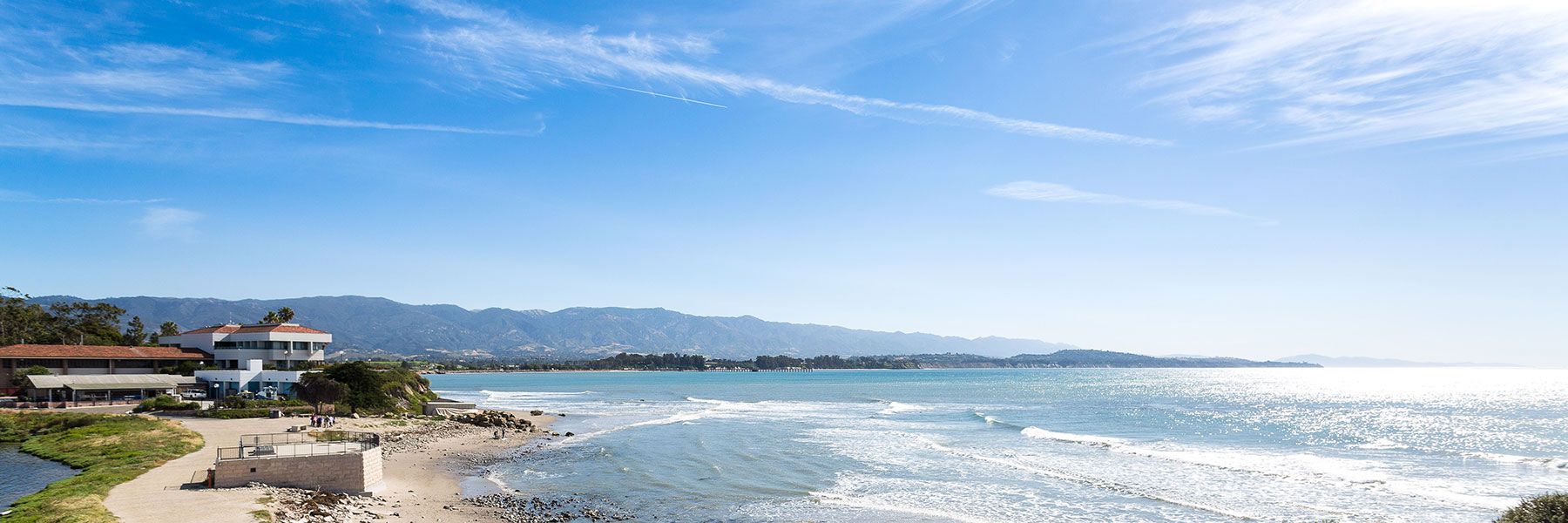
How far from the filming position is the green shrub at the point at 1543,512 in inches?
656

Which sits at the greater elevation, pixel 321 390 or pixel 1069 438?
pixel 321 390

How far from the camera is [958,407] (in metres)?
84.1

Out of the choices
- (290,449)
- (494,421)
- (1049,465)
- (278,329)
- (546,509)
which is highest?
(278,329)

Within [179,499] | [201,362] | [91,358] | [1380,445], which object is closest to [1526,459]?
[1380,445]

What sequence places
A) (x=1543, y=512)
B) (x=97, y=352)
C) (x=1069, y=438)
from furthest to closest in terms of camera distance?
(x=97, y=352)
(x=1069, y=438)
(x=1543, y=512)

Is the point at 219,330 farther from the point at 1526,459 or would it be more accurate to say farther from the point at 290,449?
the point at 1526,459

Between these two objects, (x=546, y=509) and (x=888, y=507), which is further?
(x=888, y=507)

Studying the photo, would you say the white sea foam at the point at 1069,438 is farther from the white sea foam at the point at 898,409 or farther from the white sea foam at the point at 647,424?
the white sea foam at the point at 647,424

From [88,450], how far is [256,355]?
31.3 m

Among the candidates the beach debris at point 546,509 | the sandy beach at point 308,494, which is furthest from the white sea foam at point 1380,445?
the sandy beach at point 308,494

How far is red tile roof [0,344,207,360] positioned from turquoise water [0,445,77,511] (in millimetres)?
27283

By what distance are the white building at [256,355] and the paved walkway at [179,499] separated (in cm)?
3232

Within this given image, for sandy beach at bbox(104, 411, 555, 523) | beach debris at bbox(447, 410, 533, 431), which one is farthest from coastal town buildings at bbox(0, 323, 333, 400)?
sandy beach at bbox(104, 411, 555, 523)

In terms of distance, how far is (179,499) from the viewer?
24.6 m
